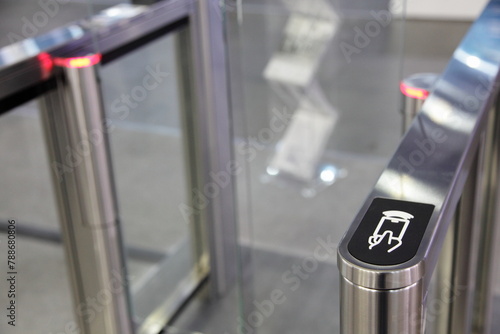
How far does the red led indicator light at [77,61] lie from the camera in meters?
1.24

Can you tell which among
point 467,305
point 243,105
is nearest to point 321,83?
point 243,105

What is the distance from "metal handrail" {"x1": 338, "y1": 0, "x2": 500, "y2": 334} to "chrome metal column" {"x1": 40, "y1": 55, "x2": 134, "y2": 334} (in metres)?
0.78

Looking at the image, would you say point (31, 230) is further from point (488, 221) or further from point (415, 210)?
point (415, 210)

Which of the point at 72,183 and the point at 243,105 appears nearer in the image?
the point at 72,183

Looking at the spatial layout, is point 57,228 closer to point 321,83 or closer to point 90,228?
point 90,228

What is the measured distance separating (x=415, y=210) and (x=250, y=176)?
3.71 ft

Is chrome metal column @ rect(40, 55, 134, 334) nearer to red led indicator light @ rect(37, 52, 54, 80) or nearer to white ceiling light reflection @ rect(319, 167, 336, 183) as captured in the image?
red led indicator light @ rect(37, 52, 54, 80)

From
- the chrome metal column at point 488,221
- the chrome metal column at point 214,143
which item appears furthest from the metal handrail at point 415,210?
the chrome metal column at point 214,143

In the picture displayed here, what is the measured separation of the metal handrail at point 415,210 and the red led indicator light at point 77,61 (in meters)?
0.75

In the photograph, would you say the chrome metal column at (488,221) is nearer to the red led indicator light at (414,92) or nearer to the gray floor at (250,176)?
the red led indicator light at (414,92)

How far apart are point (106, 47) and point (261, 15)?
1.13ft

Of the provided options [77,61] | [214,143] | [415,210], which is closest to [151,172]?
[214,143]

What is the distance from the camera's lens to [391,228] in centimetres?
44

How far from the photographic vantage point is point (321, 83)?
1.57m
